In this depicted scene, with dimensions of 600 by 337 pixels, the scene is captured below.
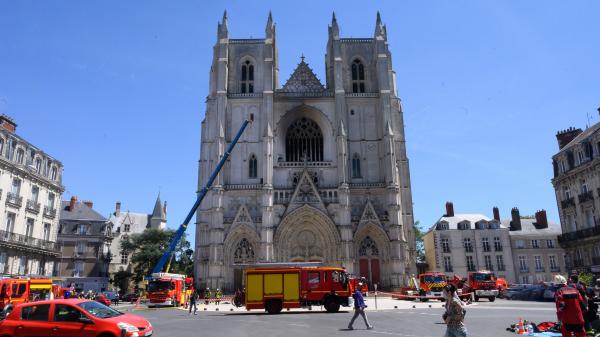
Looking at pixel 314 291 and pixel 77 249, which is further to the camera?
pixel 77 249

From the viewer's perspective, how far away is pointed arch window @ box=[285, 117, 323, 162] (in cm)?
4222

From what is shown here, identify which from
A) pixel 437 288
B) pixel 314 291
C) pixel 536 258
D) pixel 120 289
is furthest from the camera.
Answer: pixel 120 289

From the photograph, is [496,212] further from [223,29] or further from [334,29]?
[223,29]

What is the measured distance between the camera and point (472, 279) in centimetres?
2866

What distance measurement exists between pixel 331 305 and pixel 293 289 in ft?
6.29

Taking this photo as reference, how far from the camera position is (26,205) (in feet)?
104

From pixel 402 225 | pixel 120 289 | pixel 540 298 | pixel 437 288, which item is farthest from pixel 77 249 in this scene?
pixel 540 298

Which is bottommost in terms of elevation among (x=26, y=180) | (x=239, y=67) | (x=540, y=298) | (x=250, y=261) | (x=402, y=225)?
(x=540, y=298)

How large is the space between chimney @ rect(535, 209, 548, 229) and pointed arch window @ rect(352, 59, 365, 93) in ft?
82.9

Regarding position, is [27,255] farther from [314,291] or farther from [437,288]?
[437,288]

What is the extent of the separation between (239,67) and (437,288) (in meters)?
28.3

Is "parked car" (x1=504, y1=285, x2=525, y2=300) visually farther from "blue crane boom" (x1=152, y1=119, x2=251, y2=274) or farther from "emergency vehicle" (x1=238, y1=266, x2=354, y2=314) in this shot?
"blue crane boom" (x1=152, y1=119, x2=251, y2=274)

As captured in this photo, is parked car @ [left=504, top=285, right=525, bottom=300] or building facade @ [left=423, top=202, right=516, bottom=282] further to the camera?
building facade @ [left=423, top=202, right=516, bottom=282]

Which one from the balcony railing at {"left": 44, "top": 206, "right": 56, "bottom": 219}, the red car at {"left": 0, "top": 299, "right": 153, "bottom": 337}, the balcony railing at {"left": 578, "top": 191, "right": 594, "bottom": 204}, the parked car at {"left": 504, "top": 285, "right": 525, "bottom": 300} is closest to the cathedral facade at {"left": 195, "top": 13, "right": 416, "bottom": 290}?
the parked car at {"left": 504, "top": 285, "right": 525, "bottom": 300}
